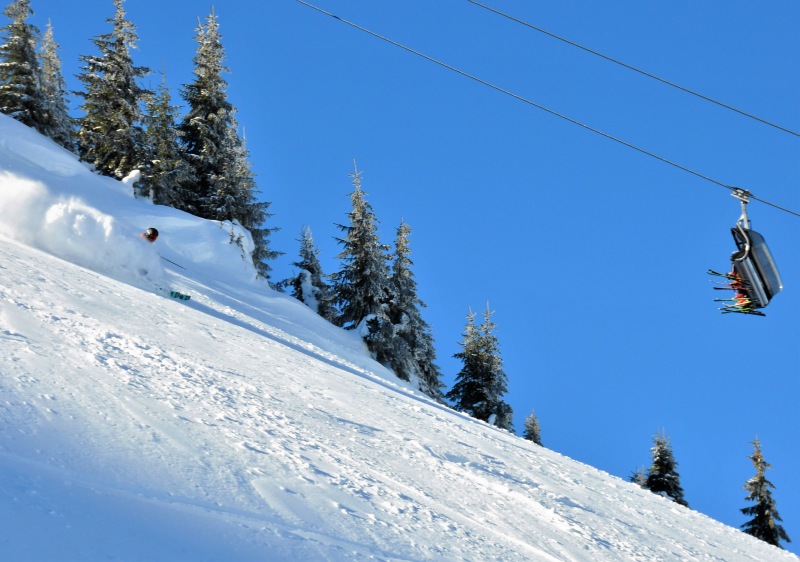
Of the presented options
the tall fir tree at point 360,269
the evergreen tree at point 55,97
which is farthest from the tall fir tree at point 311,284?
the evergreen tree at point 55,97

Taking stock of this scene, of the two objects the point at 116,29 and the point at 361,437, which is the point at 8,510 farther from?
the point at 116,29

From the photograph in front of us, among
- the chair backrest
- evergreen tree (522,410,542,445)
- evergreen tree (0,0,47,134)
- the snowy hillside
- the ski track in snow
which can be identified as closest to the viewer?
the snowy hillside

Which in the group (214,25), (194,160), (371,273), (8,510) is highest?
(214,25)

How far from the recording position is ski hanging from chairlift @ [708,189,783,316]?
980cm

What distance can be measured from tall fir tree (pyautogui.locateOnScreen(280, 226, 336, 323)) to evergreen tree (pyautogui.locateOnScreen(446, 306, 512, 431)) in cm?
822

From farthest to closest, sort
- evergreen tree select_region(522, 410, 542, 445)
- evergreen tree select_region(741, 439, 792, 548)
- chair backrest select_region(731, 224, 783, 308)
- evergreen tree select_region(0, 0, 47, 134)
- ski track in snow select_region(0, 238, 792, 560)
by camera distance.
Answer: evergreen tree select_region(522, 410, 542, 445) → evergreen tree select_region(0, 0, 47, 134) → evergreen tree select_region(741, 439, 792, 548) → chair backrest select_region(731, 224, 783, 308) → ski track in snow select_region(0, 238, 792, 560)

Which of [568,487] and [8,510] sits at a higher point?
[568,487]

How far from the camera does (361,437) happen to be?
8.07m

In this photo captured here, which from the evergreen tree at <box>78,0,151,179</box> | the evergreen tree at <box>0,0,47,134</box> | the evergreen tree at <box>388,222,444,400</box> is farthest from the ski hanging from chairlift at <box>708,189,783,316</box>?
the evergreen tree at <box>0,0,47,134</box>

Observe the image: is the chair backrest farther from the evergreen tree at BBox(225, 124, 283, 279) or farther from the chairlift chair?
the evergreen tree at BBox(225, 124, 283, 279)

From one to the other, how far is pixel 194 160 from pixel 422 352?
17085mm

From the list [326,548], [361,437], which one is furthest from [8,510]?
[361,437]

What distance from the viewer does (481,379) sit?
35.5 meters

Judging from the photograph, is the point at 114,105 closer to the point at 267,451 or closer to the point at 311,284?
the point at 311,284
